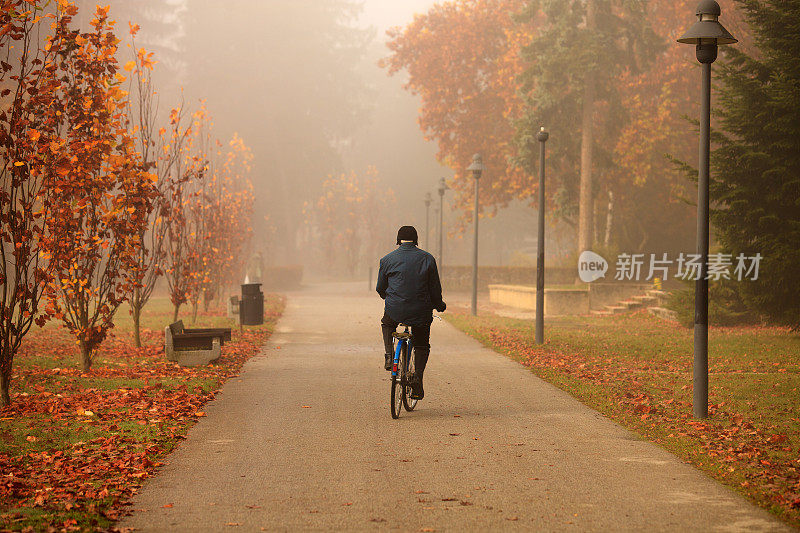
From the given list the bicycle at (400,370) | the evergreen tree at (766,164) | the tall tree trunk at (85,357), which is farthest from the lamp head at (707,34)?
the tall tree trunk at (85,357)

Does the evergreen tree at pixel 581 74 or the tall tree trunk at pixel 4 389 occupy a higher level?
the evergreen tree at pixel 581 74

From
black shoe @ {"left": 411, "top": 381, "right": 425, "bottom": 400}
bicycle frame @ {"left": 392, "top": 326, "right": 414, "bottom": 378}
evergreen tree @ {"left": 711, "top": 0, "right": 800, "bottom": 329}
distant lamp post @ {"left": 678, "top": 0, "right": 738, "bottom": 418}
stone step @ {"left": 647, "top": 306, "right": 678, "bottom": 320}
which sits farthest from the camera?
stone step @ {"left": 647, "top": 306, "right": 678, "bottom": 320}

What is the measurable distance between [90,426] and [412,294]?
147 inches

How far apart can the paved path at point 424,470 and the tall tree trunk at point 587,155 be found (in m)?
22.9

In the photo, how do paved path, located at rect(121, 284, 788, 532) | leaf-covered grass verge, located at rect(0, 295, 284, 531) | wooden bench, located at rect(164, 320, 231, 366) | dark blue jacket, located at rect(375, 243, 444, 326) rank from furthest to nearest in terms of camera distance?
wooden bench, located at rect(164, 320, 231, 366) → dark blue jacket, located at rect(375, 243, 444, 326) → leaf-covered grass verge, located at rect(0, 295, 284, 531) → paved path, located at rect(121, 284, 788, 532)

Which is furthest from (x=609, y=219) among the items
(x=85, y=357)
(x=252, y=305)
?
(x=85, y=357)

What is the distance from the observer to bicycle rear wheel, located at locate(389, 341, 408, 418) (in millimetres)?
9828

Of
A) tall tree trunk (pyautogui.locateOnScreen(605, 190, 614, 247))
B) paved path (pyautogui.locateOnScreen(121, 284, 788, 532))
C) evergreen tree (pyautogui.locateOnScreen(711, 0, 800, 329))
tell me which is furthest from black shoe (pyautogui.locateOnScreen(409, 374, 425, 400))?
tall tree trunk (pyautogui.locateOnScreen(605, 190, 614, 247))

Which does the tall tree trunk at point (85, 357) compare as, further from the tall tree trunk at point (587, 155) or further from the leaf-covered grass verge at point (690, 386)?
the tall tree trunk at point (587, 155)

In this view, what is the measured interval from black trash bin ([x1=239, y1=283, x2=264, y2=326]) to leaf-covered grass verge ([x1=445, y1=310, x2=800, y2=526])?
5.35 m

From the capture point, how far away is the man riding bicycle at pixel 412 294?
390 inches

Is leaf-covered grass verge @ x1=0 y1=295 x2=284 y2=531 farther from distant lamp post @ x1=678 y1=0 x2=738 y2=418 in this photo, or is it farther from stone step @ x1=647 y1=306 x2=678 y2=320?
stone step @ x1=647 y1=306 x2=678 y2=320

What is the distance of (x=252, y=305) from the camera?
22281 millimetres

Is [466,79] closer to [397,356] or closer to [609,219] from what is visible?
[609,219]
